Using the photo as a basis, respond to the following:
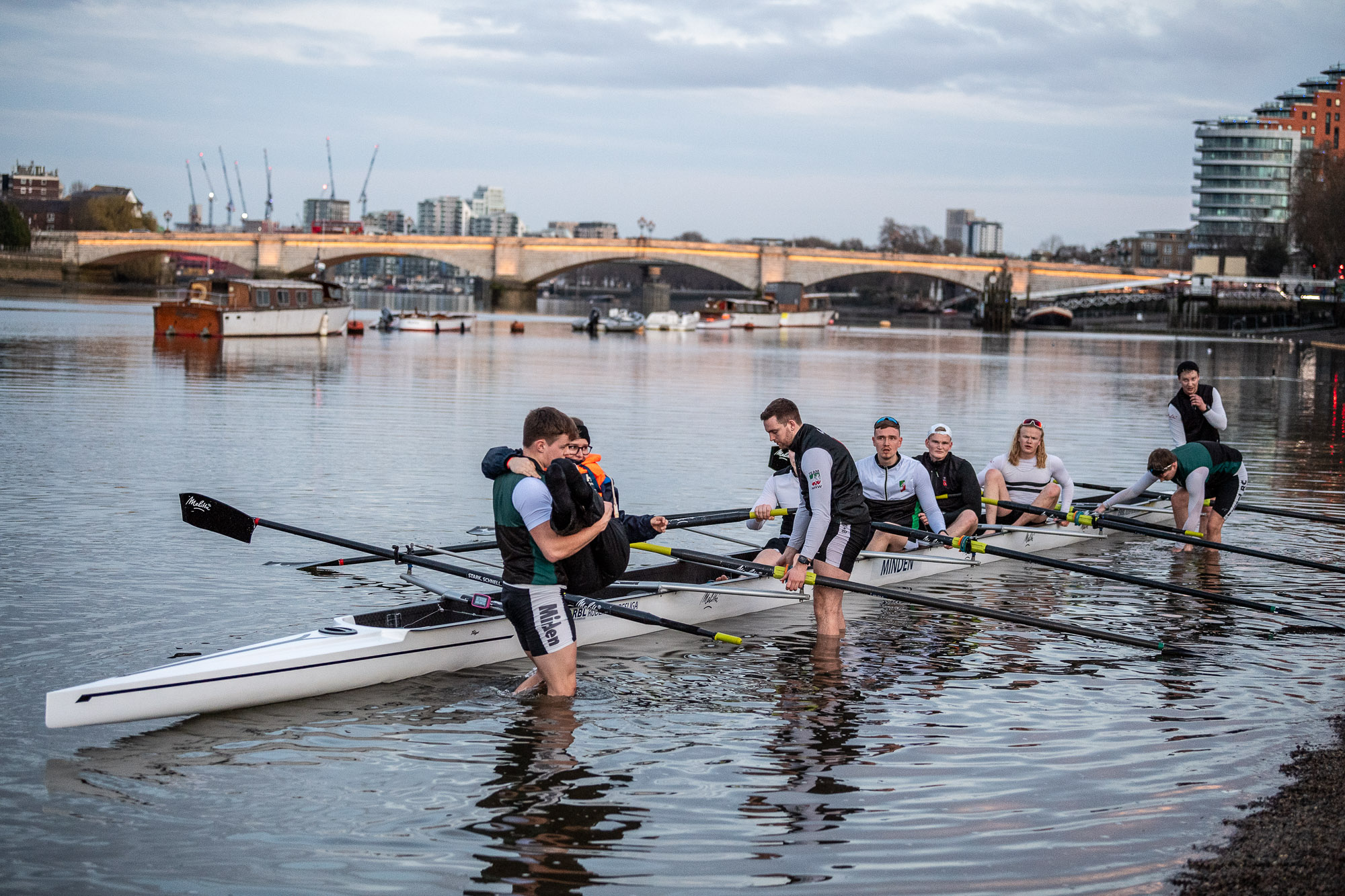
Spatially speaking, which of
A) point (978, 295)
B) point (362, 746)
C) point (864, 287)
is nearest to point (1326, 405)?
point (362, 746)

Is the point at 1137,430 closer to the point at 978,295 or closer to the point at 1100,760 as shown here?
the point at 1100,760

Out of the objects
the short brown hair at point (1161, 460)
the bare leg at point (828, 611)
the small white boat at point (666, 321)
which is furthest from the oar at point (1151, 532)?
the small white boat at point (666, 321)

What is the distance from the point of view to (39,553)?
12227 mm

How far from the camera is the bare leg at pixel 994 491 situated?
46.1 ft

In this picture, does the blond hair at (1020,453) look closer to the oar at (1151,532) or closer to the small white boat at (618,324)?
the oar at (1151,532)

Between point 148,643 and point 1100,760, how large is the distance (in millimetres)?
6413

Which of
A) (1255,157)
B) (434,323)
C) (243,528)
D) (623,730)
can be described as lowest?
(623,730)

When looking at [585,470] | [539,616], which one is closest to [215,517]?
[539,616]

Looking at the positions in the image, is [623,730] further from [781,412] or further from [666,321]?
[666,321]

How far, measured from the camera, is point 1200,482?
13609mm

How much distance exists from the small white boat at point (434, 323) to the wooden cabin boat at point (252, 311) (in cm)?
766

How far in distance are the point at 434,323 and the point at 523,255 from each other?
4704 centimetres

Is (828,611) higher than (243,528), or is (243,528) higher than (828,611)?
(243,528)

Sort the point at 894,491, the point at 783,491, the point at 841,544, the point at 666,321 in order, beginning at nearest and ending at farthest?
the point at 841,544 → the point at 783,491 → the point at 894,491 → the point at 666,321
